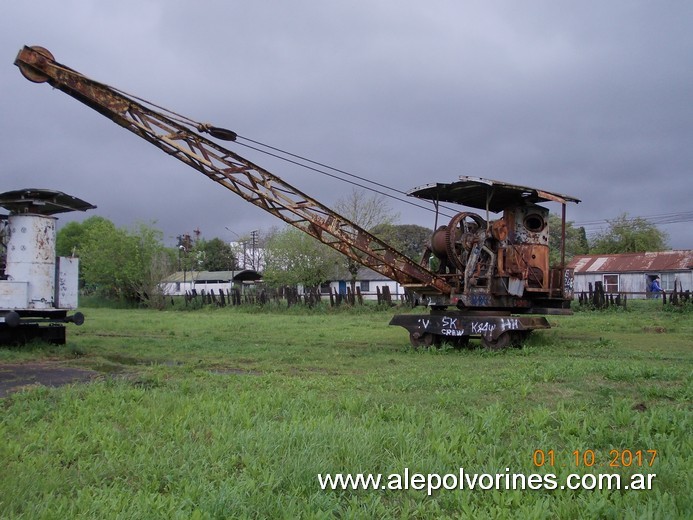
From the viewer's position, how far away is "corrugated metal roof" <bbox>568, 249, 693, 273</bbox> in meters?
42.9

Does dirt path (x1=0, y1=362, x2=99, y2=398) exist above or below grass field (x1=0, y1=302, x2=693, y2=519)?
below

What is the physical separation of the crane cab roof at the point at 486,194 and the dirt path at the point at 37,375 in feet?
26.9

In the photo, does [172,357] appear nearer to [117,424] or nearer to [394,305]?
[117,424]

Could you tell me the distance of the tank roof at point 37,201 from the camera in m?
12.4

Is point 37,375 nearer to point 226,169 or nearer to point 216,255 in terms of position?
point 226,169

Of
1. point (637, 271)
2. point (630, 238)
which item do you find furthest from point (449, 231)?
point (630, 238)

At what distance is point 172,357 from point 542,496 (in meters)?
9.30

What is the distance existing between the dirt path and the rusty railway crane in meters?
5.03

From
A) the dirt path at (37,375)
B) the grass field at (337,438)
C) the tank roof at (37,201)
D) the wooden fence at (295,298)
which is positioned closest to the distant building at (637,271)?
the wooden fence at (295,298)

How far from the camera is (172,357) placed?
11820 millimetres

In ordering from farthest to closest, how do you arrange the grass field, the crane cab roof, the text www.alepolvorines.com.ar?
the crane cab roof → the text www.alepolvorines.com.ar → the grass field

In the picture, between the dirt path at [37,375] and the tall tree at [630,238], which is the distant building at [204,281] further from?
the dirt path at [37,375]
